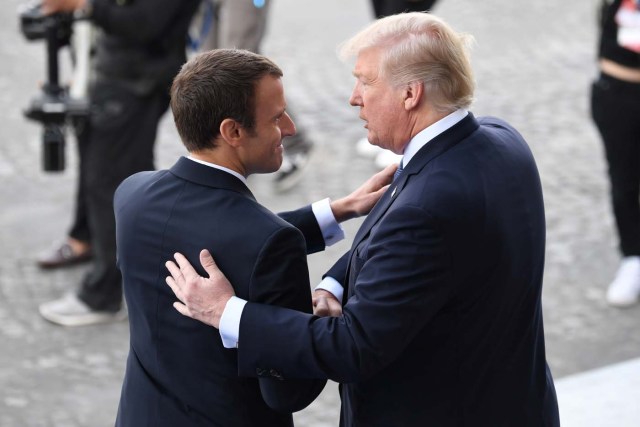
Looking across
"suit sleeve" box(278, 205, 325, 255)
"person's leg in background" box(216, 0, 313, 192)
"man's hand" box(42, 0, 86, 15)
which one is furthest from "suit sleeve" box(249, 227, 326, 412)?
"person's leg in background" box(216, 0, 313, 192)

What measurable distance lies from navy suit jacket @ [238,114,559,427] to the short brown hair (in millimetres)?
426

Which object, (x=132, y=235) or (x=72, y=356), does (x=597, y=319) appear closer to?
(x=72, y=356)

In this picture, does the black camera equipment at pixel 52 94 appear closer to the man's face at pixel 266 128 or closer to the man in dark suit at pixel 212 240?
the man in dark suit at pixel 212 240

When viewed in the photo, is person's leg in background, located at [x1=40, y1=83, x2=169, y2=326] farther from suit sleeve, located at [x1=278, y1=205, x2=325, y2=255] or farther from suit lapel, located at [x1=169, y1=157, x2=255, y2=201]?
suit lapel, located at [x1=169, y1=157, x2=255, y2=201]

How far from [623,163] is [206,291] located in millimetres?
3612

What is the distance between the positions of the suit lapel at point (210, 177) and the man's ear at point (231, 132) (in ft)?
0.25

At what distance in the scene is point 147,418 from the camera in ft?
9.44

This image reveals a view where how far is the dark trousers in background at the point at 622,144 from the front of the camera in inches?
217

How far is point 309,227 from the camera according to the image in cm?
324

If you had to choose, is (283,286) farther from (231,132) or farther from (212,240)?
(231,132)

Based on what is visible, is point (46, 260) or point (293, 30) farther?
point (293, 30)

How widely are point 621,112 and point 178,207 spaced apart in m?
3.41

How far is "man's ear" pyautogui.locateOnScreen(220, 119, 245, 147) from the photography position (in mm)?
2641

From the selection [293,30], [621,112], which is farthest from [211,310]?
[293,30]
